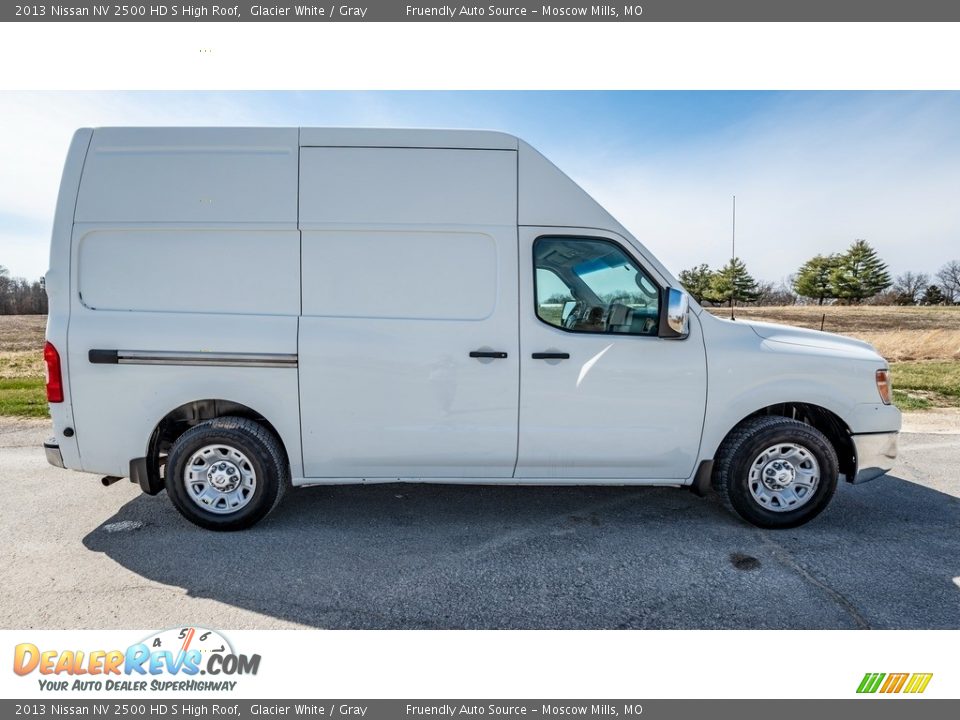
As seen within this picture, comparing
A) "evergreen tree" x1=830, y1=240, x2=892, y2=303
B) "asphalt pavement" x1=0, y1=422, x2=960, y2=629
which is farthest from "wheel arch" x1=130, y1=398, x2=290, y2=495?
"evergreen tree" x1=830, y1=240, x2=892, y2=303

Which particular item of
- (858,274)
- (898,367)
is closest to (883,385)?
(898,367)

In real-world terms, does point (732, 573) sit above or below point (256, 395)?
below

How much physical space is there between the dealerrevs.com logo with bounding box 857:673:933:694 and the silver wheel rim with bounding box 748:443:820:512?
51.8 inches

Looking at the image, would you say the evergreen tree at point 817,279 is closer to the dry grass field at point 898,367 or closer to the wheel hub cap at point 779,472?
the dry grass field at point 898,367

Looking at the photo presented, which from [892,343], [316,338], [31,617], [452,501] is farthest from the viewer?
[892,343]

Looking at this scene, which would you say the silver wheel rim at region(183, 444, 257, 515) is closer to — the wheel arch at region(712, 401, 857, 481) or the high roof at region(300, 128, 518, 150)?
the high roof at region(300, 128, 518, 150)

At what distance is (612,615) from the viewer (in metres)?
2.65

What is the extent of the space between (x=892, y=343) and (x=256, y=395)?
1742 cm

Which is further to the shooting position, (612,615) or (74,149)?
(74,149)

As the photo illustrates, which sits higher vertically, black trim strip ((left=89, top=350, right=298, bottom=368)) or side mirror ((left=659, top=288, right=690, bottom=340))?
side mirror ((left=659, top=288, right=690, bottom=340))

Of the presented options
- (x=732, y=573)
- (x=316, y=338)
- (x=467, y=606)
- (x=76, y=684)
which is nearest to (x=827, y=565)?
(x=732, y=573)

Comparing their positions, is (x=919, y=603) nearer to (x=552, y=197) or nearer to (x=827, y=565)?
(x=827, y=565)

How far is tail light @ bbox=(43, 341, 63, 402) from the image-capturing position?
335 cm

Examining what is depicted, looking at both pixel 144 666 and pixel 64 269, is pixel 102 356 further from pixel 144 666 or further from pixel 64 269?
pixel 144 666
